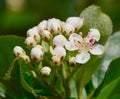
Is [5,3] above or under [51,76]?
above

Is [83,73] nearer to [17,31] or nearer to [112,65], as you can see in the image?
[112,65]

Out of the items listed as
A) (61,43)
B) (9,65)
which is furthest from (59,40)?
(9,65)

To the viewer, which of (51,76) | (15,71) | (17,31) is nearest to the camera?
(15,71)

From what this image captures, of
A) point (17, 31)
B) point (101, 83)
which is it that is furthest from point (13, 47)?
point (17, 31)

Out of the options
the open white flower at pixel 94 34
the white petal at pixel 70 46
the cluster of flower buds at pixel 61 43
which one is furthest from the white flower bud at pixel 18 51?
the open white flower at pixel 94 34

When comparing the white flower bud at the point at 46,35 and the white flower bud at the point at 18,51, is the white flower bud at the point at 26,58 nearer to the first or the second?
the white flower bud at the point at 18,51

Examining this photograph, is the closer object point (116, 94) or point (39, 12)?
point (116, 94)
